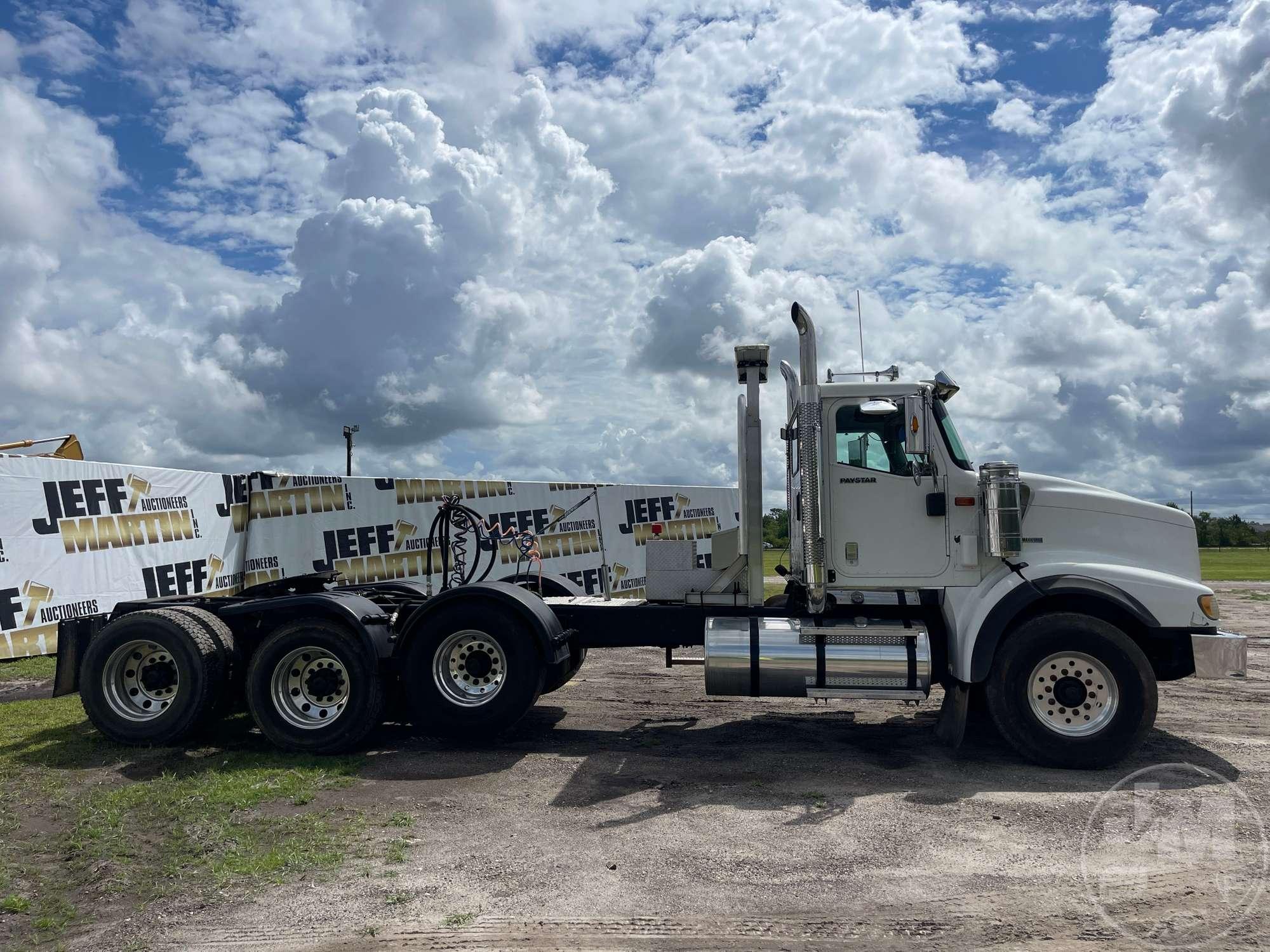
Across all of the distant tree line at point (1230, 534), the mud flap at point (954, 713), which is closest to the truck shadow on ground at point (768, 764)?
the mud flap at point (954, 713)

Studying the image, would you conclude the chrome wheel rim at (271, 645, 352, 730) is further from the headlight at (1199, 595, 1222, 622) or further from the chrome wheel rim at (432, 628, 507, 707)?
the headlight at (1199, 595, 1222, 622)

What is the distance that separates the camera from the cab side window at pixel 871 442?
793 cm

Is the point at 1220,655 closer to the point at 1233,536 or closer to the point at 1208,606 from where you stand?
the point at 1208,606

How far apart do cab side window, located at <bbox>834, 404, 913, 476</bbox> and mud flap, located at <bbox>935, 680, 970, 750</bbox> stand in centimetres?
188

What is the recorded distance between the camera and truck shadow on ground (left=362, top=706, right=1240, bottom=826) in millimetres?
6605

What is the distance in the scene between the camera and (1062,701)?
7.33 meters

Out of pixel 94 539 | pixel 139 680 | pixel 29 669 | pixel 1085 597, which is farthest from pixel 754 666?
pixel 94 539

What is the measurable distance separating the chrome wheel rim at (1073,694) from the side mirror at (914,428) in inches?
77.4

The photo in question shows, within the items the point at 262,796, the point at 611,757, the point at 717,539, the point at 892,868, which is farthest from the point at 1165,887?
the point at 262,796

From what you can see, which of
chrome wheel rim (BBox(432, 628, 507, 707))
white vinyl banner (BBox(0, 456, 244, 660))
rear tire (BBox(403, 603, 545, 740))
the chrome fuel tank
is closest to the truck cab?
the chrome fuel tank

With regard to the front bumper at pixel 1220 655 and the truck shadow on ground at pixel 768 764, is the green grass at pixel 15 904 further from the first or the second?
the front bumper at pixel 1220 655

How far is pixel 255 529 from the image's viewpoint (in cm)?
1744

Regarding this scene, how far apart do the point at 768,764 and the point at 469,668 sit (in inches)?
106

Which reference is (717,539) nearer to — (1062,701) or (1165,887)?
(1062,701)
